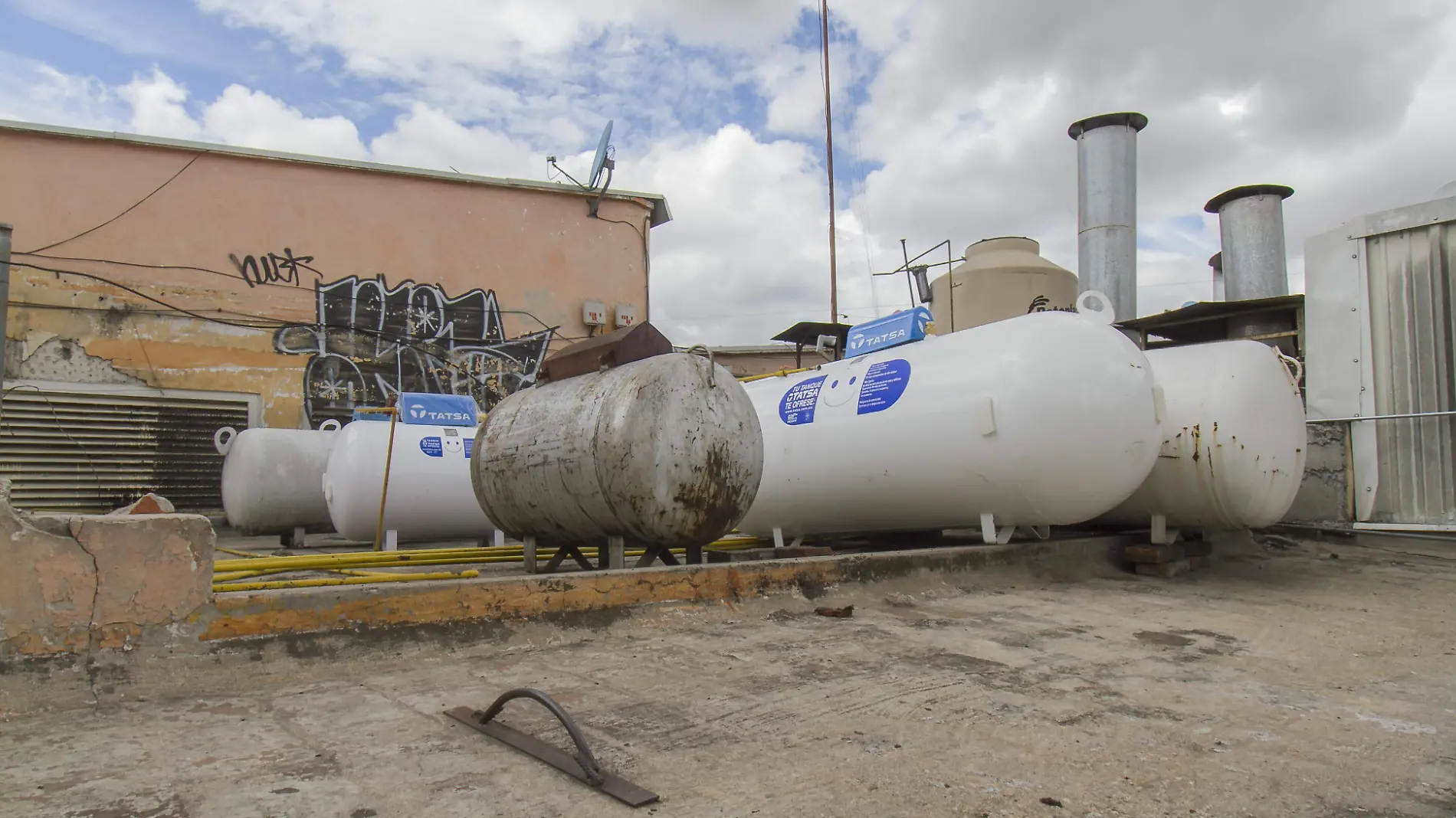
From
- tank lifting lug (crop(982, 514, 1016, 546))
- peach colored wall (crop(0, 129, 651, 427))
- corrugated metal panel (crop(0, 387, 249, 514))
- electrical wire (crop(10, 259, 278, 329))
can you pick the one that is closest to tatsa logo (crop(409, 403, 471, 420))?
peach colored wall (crop(0, 129, 651, 427))

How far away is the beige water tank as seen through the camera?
1134cm

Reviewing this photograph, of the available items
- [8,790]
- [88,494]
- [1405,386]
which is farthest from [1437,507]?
[88,494]

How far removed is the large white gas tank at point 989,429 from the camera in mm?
5141

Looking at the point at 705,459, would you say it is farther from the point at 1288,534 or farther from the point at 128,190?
the point at 128,190

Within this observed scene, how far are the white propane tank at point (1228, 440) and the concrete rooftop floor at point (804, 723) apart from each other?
4.76ft

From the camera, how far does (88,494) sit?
9852mm

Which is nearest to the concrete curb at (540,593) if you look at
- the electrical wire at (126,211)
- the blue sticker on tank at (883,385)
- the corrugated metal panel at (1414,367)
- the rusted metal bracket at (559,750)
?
the rusted metal bracket at (559,750)

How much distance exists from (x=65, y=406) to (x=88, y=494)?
1032 mm

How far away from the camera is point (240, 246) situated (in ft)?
36.3

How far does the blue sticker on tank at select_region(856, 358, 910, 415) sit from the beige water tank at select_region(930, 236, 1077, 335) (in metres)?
5.52

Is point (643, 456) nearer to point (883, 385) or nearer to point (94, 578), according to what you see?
point (883, 385)

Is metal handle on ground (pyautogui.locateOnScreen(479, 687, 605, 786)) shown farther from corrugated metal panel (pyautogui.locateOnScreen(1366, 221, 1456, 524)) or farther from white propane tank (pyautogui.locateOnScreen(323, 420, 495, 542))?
corrugated metal panel (pyautogui.locateOnScreen(1366, 221, 1456, 524))

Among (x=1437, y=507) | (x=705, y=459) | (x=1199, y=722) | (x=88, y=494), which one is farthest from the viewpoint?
(x=88, y=494)

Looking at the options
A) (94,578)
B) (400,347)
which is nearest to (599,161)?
(400,347)
